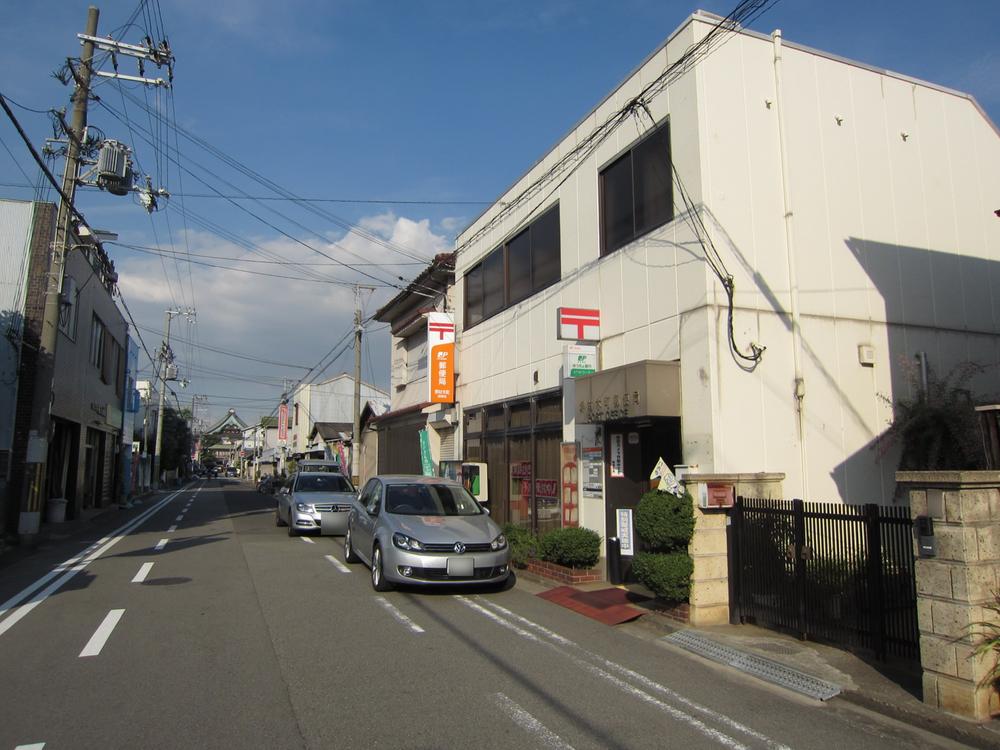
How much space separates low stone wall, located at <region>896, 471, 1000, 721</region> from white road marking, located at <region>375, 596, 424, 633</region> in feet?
15.9

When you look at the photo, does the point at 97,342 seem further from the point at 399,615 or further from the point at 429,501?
the point at 399,615

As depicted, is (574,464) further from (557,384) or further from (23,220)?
(23,220)

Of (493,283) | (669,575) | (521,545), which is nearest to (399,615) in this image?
(669,575)

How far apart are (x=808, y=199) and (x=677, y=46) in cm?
291

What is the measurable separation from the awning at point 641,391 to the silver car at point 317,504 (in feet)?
27.1

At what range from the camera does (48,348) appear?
16.4 meters

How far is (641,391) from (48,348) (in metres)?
14.4

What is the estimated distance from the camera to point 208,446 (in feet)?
487

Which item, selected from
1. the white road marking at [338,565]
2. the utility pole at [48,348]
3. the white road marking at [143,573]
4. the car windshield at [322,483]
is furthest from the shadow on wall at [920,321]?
the utility pole at [48,348]

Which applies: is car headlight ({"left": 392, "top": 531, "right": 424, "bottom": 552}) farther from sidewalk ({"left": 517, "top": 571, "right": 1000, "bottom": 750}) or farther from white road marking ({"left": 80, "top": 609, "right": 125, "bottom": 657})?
white road marking ({"left": 80, "top": 609, "right": 125, "bottom": 657})

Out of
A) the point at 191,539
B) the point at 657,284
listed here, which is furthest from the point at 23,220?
the point at 657,284

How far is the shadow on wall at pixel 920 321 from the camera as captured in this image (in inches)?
391

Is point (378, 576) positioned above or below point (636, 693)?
above

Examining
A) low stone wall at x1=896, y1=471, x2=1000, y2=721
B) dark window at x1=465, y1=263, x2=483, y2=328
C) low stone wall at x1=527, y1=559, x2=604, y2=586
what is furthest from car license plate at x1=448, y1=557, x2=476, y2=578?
dark window at x1=465, y1=263, x2=483, y2=328
